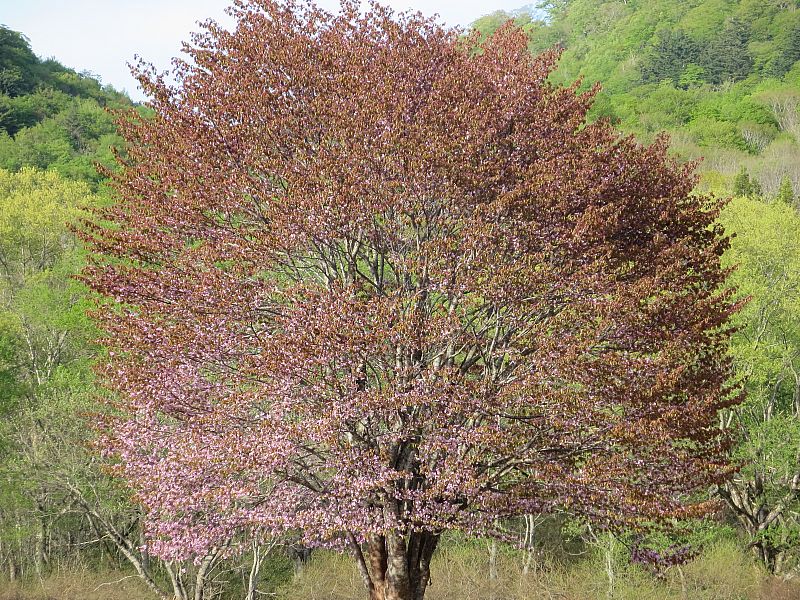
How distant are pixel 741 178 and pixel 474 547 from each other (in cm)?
3748

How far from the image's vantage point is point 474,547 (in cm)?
2620

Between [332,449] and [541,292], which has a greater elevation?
[541,292]

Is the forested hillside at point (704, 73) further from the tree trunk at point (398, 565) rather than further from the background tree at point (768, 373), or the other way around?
the tree trunk at point (398, 565)

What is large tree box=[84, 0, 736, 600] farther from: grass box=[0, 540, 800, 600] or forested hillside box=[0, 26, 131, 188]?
forested hillside box=[0, 26, 131, 188]

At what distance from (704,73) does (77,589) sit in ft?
287

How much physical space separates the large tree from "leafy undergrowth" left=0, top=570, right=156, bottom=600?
1196 cm

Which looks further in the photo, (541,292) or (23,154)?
(23,154)

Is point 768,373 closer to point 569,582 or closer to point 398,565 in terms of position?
point 569,582

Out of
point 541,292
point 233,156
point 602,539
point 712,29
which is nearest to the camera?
point 541,292

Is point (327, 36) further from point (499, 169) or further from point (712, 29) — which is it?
point (712, 29)

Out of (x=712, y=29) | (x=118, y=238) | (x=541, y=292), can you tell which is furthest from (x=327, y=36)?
(x=712, y=29)

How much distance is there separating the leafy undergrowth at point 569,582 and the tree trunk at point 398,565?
9.77 metres

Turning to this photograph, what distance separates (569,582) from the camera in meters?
23.2

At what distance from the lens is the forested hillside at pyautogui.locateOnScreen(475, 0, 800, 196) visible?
67875 millimetres
